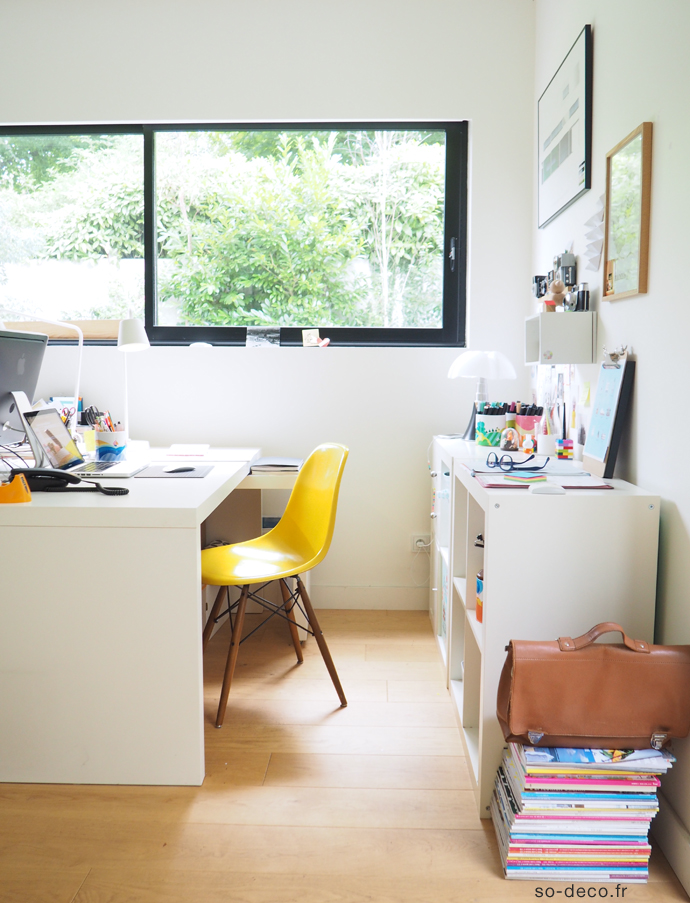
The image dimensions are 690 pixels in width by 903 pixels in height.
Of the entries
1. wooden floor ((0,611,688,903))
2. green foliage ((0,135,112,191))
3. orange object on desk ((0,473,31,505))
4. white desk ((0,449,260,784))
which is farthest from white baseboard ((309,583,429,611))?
green foliage ((0,135,112,191))

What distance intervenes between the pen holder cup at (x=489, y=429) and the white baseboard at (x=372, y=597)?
3.01 ft

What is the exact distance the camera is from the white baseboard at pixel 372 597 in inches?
128

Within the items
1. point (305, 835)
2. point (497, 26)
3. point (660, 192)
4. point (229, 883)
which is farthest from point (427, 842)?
point (497, 26)

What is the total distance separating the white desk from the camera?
1.80 m

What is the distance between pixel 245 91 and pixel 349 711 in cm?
251

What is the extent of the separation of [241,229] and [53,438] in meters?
1.39

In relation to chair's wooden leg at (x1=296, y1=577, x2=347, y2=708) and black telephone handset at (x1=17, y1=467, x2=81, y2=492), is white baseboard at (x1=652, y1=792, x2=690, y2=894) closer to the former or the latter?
chair's wooden leg at (x1=296, y1=577, x2=347, y2=708)

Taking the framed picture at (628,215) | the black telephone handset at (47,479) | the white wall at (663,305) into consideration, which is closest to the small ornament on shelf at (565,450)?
the white wall at (663,305)

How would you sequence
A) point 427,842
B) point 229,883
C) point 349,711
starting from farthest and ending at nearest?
point 349,711
point 427,842
point 229,883

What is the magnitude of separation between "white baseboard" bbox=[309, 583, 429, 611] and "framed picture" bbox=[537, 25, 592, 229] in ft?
5.43

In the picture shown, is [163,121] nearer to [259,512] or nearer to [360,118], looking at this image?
[360,118]

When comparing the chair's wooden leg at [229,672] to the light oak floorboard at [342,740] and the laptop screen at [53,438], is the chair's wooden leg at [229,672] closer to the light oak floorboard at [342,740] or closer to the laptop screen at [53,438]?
the light oak floorboard at [342,740]

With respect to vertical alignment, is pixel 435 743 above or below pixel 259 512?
below

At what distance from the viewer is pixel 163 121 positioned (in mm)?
3109
